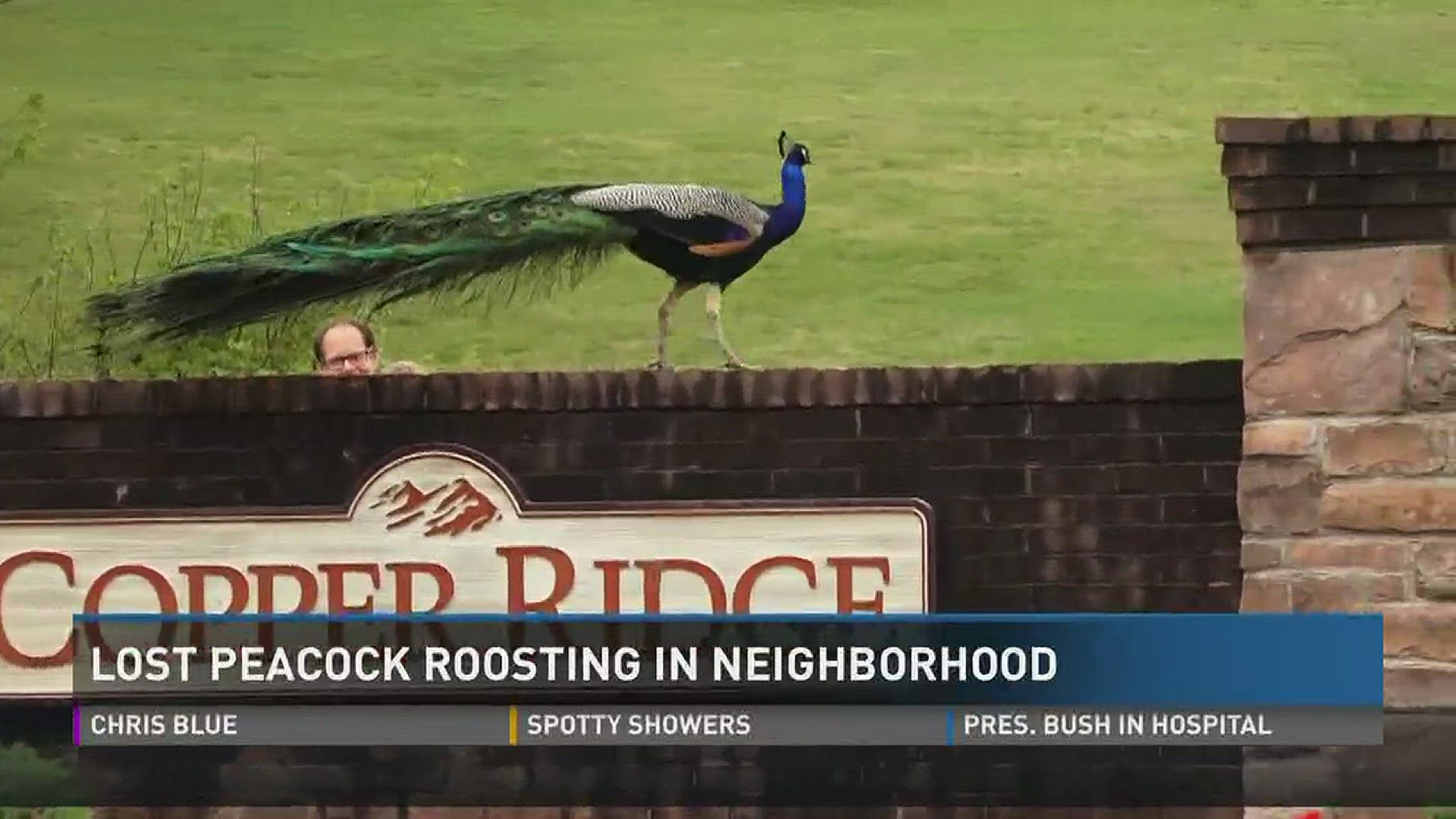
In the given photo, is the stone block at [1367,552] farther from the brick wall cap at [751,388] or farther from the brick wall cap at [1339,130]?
the brick wall cap at [1339,130]

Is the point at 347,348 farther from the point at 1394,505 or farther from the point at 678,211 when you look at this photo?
the point at 1394,505

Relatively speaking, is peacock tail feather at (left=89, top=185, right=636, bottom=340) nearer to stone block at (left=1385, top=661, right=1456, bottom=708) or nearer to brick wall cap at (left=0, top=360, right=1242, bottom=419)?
brick wall cap at (left=0, top=360, right=1242, bottom=419)

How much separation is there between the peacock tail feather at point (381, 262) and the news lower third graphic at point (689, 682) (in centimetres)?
109

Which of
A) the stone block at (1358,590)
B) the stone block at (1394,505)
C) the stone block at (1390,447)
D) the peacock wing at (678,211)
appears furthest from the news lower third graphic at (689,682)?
the peacock wing at (678,211)

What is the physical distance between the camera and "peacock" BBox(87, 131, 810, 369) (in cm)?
884

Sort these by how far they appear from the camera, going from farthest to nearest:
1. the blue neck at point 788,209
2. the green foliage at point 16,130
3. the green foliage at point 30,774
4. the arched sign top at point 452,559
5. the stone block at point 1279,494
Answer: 1. the green foliage at point 16,130
2. the blue neck at point 788,209
3. the green foliage at point 30,774
4. the arched sign top at point 452,559
5. the stone block at point 1279,494

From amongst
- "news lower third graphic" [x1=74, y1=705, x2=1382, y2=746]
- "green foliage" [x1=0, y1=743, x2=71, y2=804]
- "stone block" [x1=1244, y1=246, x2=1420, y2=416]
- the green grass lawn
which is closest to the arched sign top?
"green foliage" [x1=0, y1=743, x2=71, y2=804]

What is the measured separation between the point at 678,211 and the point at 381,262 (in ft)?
3.08

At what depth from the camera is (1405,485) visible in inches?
309

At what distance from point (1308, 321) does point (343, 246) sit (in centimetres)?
300

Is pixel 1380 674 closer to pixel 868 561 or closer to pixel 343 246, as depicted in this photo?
pixel 868 561

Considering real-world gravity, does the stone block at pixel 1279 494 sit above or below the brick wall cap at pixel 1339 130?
below

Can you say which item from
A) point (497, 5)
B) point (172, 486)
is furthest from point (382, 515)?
point (497, 5)

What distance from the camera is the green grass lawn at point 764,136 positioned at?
16.7 meters
